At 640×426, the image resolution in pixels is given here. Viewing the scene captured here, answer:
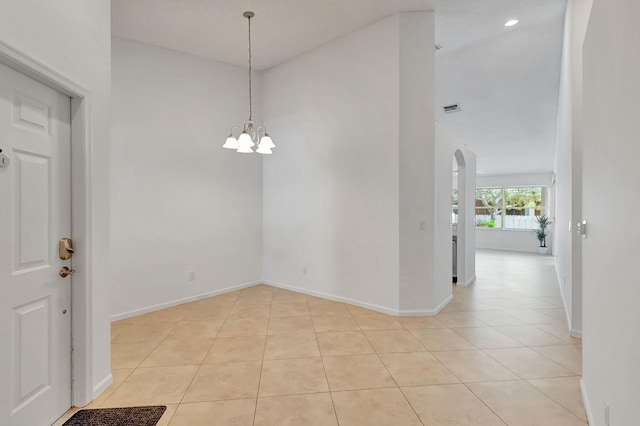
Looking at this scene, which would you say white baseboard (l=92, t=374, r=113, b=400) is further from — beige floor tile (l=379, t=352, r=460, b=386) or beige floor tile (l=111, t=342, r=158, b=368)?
beige floor tile (l=379, t=352, r=460, b=386)

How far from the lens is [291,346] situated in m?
3.04

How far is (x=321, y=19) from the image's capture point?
3939 millimetres

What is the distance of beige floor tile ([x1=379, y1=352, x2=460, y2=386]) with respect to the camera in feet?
7.87

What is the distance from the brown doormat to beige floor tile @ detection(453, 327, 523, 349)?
9.09 ft

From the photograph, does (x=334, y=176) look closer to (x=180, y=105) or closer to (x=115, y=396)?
(x=180, y=105)

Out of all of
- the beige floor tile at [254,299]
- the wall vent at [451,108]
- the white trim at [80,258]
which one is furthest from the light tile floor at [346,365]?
the wall vent at [451,108]

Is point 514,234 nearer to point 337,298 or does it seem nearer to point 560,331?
point 560,331

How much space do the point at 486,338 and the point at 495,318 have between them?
74 centimetres

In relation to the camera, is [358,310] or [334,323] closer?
[334,323]

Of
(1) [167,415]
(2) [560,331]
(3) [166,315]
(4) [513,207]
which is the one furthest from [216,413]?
(4) [513,207]

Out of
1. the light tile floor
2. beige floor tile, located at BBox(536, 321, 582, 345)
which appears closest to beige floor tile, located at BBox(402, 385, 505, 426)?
the light tile floor

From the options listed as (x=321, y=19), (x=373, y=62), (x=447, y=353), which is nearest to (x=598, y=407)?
(x=447, y=353)

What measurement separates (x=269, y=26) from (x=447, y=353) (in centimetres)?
427

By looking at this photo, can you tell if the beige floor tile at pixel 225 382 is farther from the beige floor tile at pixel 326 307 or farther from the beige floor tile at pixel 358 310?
the beige floor tile at pixel 358 310
